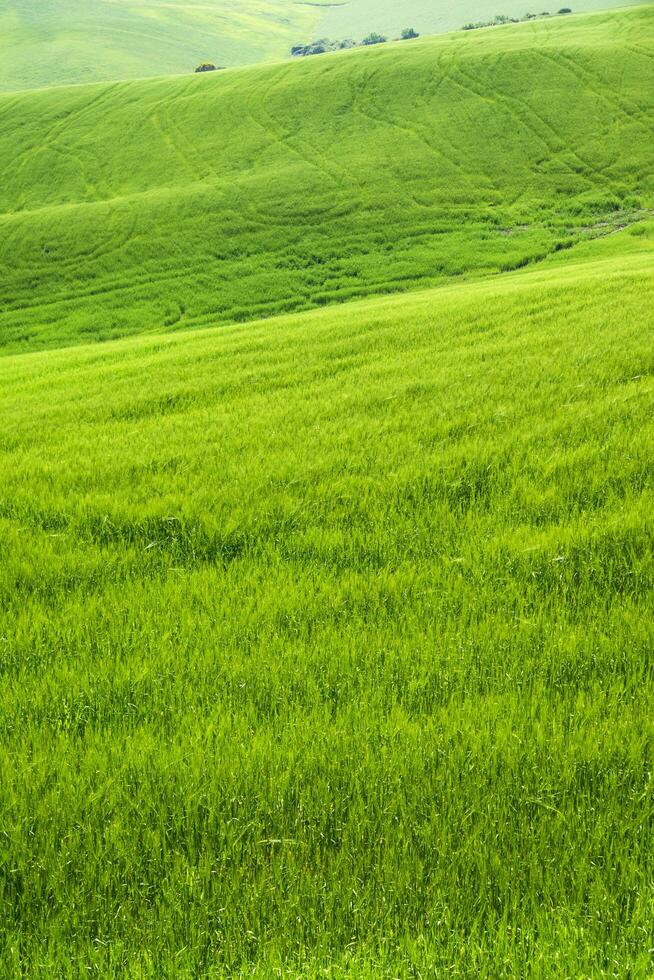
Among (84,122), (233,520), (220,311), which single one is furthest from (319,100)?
(233,520)

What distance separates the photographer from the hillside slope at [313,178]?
42.4 m

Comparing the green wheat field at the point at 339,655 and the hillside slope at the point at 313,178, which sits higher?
the hillside slope at the point at 313,178

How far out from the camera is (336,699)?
3.90 metres

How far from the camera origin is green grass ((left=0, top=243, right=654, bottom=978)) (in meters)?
2.67

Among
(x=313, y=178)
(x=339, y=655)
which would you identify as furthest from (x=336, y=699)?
(x=313, y=178)

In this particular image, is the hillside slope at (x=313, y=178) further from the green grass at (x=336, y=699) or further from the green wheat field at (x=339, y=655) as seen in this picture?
the green grass at (x=336, y=699)

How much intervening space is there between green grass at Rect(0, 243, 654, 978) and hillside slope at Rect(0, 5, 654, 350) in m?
32.4

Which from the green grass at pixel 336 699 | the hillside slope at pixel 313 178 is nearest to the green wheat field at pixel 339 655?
the green grass at pixel 336 699

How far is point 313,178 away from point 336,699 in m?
56.5

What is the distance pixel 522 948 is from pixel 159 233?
5279cm

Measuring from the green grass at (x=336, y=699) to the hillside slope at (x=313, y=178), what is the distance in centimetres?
3236

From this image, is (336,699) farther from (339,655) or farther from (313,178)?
(313,178)

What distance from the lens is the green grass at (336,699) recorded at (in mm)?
2668

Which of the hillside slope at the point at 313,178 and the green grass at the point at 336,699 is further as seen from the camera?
the hillside slope at the point at 313,178
